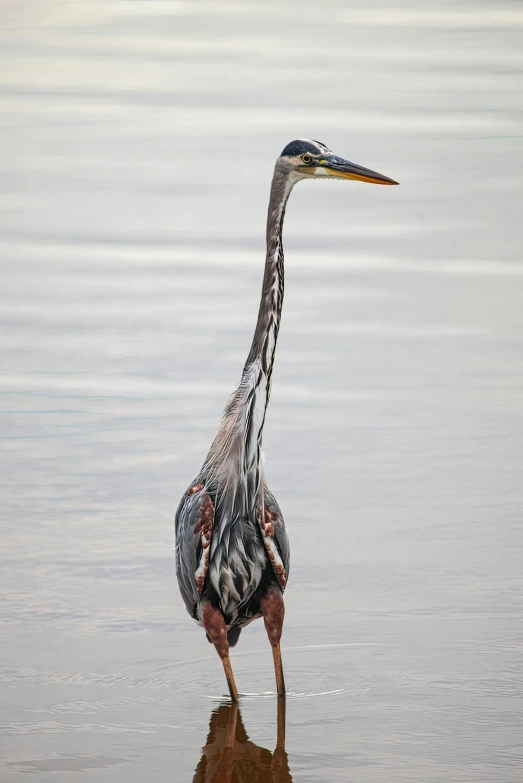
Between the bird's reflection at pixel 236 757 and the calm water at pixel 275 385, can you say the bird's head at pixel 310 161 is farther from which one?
the bird's reflection at pixel 236 757

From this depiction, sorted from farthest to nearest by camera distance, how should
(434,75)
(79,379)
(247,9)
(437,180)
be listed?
(247,9) → (434,75) → (437,180) → (79,379)

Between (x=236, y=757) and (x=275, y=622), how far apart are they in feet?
2.10

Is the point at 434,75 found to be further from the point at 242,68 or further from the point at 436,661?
the point at 436,661

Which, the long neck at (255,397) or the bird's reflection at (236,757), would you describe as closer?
the bird's reflection at (236,757)

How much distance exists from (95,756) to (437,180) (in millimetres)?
9831

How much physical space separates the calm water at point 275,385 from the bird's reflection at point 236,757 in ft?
0.05

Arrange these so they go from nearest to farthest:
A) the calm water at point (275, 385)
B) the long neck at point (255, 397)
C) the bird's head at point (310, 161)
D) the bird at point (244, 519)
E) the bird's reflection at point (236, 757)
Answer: the bird's reflection at point (236, 757) < the calm water at point (275, 385) < the bird at point (244, 519) < the long neck at point (255, 397) < the bird's head at point (310, 161)

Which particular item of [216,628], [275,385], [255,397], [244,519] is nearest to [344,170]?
[255,397]

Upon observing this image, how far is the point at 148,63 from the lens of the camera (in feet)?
60.6

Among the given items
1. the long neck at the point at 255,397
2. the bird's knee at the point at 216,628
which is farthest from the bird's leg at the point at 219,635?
the long neck at the point at 255,397

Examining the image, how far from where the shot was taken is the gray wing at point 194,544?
604 centimetres

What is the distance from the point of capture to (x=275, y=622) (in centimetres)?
599

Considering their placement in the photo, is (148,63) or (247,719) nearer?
(247,719)

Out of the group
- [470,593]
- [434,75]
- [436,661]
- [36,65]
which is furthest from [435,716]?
[36,65]
